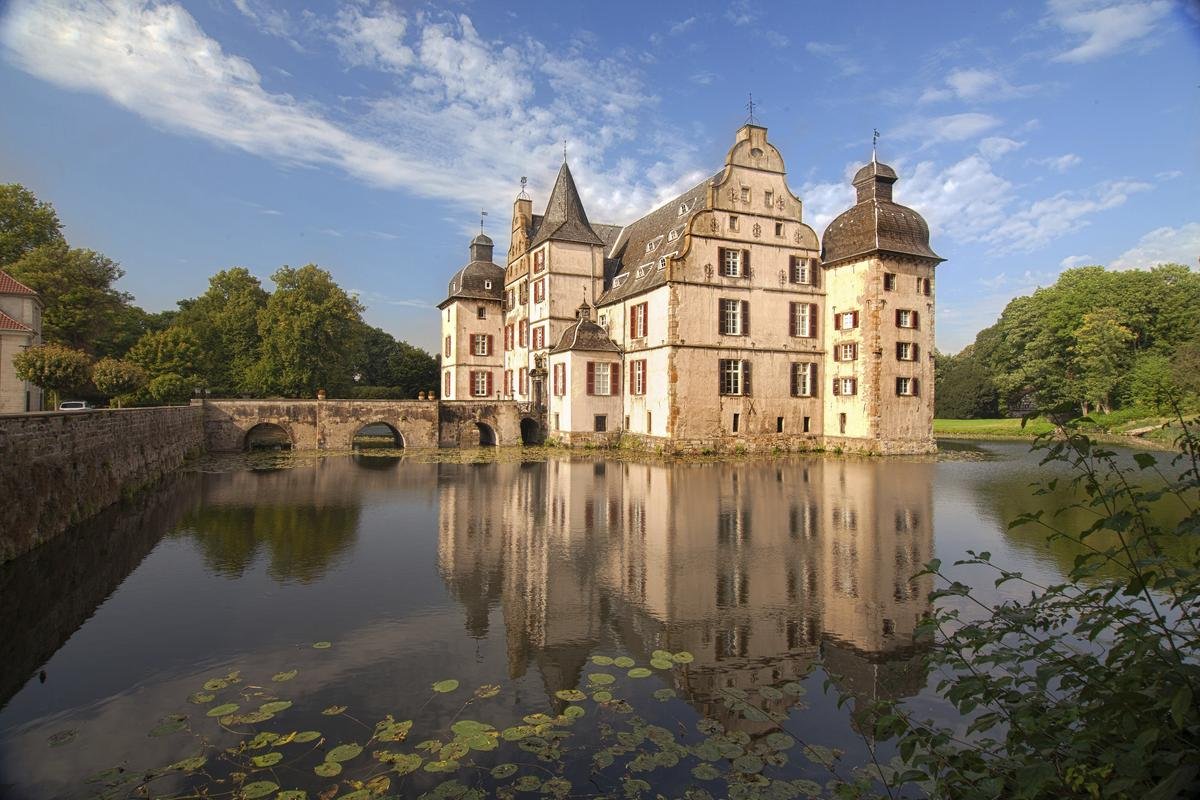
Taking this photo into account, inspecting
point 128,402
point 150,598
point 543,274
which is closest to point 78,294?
point 128,402

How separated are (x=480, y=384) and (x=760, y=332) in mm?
21395

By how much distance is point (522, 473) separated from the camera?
83.7 ft

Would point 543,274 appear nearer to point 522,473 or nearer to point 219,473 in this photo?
point 522,473

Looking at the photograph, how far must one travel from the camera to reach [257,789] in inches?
211

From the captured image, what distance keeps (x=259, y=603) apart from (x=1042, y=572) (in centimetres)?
1308

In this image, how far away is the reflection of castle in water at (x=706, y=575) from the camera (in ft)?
26.3

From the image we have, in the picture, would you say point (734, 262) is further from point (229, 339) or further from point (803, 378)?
point (229, 339)

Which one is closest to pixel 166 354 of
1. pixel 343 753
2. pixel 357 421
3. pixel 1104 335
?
pixel 357 421

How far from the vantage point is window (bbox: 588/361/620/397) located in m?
35.5

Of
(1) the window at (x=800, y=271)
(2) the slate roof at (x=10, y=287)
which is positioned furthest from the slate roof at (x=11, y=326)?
(1) the window at (x=800, y=271)

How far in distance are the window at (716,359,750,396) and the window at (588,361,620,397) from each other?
6.11m

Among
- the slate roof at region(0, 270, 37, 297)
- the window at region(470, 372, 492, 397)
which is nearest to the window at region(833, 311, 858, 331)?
the window at region(470, 372, 492, 397)

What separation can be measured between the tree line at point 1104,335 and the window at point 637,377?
97.6ft

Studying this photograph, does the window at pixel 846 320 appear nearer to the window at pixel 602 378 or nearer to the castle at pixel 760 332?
the castle at pixel 760 332
